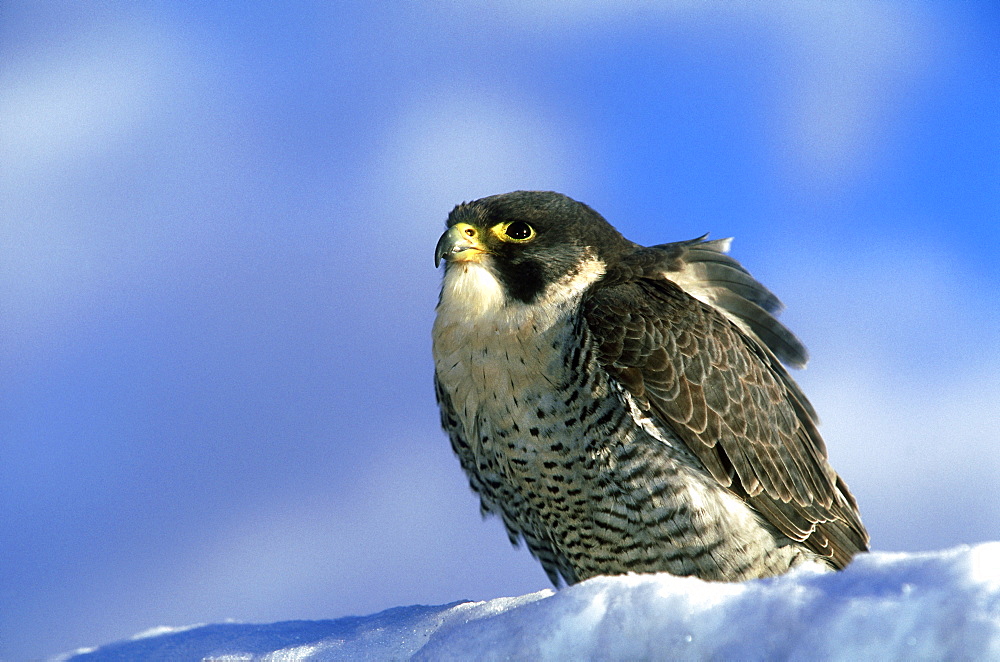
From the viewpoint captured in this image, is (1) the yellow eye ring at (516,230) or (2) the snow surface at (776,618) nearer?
(2) the snow surface at (776,618)

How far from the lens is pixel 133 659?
367 centimetres

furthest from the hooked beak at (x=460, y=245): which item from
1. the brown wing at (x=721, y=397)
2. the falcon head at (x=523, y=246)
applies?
the brown wing at (x=721, y=397)

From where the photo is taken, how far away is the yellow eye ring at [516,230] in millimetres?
3533

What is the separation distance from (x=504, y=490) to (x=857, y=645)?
2.27 metres

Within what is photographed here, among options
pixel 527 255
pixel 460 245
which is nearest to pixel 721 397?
pixel 527 255

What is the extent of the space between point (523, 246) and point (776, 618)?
6.73 ft

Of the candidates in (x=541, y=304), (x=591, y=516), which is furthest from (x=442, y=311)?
(x=591, y=516)

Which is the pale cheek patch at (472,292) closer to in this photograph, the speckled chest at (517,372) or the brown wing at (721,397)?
the speckled chest at (517,372)

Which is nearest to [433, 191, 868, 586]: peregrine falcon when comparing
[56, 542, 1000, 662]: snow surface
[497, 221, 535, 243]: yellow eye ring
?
[497, 221, 535, 243]: yellow eye ring

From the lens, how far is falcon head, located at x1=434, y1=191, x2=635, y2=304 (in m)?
3.47

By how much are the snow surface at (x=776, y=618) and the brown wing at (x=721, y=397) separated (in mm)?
1338

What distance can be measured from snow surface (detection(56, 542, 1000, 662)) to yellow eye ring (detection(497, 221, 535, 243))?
70.4 inches

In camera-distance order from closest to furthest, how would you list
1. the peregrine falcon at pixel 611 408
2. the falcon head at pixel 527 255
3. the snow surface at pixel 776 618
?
the snow surface at pixel 776 618, the peregrine falcon at pixel 611 408, the falcon head at pixel 527 255

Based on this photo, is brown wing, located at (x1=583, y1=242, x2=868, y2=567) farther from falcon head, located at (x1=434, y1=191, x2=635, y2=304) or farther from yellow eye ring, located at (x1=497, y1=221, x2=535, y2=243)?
yellow eye ring, located at (x1=497, y1=221, x2=535, y2=243)
